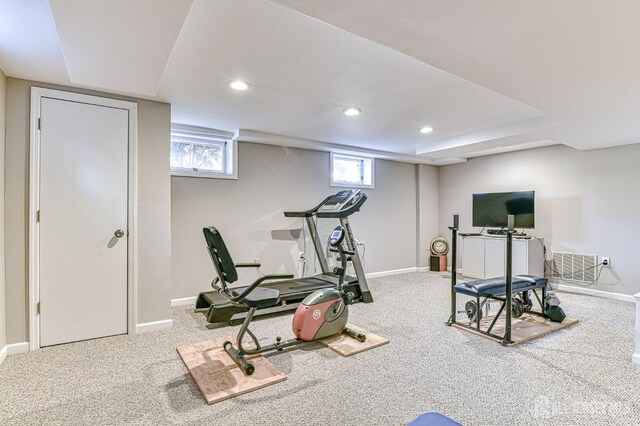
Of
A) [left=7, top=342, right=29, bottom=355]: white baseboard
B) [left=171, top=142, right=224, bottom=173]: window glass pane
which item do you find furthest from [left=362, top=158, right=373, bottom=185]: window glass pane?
[left=7, top=342, right=29, bottom=355]: white baseboard

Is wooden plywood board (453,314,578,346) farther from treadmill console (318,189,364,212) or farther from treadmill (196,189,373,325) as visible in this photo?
treadmill console (318,189,364,212)

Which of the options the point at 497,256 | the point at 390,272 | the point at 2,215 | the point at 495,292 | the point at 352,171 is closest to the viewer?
the point at 2,215

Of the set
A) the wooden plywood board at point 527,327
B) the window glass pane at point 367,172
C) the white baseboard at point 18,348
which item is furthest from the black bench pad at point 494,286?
the white baseboard at point 18,348

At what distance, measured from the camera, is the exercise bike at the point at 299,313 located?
2461mm

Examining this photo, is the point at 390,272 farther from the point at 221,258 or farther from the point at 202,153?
the point at 221,258

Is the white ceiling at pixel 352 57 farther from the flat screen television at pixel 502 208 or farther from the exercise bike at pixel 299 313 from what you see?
the flat screen television at pixel 502 208

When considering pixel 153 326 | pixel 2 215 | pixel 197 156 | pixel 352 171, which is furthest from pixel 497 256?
Result: pixel 2 215

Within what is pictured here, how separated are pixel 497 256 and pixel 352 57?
464 centimetres

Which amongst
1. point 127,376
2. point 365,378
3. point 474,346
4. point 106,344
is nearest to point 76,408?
point 127,376

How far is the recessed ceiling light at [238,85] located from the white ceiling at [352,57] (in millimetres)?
70

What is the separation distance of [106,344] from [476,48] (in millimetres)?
3719

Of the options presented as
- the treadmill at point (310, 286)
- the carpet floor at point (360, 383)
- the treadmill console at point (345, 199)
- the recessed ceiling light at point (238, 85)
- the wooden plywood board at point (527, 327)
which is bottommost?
the carpet floor at point (360, 383)

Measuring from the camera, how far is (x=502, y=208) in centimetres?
578

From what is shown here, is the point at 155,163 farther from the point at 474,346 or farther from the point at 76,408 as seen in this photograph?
the point at 474,346
